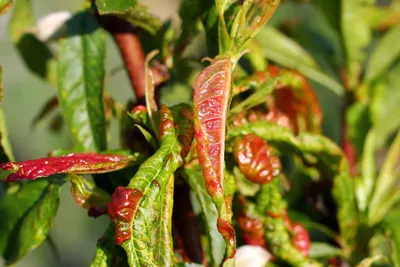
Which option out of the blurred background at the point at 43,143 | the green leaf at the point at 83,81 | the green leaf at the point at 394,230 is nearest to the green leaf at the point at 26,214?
the green leaf at the point at 83,81

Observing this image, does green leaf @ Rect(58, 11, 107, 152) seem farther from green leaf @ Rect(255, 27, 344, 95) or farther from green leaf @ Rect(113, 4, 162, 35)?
green leaf @ Rect(255, 27, 344, 95)

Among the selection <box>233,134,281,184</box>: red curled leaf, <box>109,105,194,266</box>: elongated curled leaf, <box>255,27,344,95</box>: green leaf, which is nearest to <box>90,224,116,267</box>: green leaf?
<box>109,105,194,266</box>: elongated curled leaf

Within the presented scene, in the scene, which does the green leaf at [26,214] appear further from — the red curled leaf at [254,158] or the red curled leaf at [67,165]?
the red curled leaf at [254,158]

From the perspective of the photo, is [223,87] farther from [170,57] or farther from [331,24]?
[331,24]

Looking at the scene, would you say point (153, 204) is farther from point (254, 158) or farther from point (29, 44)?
point (29, 44)

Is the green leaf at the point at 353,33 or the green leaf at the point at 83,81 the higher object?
the green leaf at the point at 83,81
